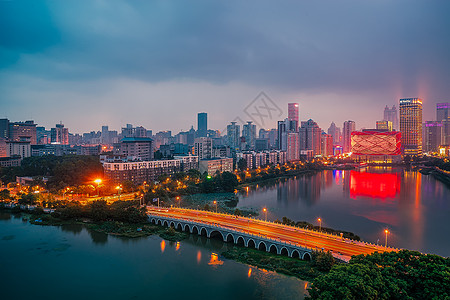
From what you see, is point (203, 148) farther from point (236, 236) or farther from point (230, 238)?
point (236, 236)

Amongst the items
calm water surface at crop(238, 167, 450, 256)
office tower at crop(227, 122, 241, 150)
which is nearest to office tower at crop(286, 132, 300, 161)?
office tower at crop(227, 122, 241, 150)

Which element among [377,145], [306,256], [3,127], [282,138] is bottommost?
[306,256]

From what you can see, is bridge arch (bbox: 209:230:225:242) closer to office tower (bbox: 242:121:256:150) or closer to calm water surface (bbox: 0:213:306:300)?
calm water surface (bbox: 0:213:306:300)

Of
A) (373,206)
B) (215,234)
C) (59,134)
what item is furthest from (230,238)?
(59,134)

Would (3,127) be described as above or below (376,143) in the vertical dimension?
above

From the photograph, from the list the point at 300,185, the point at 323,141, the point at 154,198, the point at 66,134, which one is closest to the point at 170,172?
the point at 154,198

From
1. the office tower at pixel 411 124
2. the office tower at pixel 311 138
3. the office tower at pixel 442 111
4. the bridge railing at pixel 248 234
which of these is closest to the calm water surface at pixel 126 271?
the bridge railing at pixel 248 234
